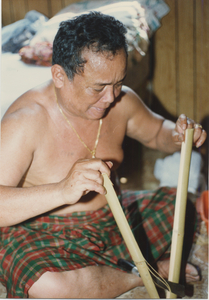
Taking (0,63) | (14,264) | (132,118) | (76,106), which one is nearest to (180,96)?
(132,118)

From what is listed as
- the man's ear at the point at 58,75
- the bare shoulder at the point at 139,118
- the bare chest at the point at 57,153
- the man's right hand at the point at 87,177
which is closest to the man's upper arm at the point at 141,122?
the bare shoulder at the point at 139,118

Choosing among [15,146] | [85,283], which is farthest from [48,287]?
[15,146]

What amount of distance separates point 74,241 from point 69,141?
0.24m

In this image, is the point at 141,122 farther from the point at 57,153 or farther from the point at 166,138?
the point at 57,153

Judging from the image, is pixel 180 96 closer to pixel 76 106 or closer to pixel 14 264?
pixel 76 106

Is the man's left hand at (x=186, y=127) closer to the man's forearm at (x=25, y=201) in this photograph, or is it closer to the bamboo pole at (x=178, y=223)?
the bamboo pole at (x=178, y=223)

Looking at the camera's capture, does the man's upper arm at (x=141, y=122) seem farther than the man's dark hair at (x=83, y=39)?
Yes

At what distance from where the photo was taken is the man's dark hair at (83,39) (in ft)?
2.07

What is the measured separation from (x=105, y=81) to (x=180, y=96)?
0.41 m

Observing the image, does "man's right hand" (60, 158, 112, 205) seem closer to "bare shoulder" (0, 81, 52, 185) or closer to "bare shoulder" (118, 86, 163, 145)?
"bare shoulder" (0, 81, 52, 185)

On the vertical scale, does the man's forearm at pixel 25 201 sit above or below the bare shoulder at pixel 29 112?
below

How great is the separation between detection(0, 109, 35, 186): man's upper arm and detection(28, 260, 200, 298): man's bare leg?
224 mm

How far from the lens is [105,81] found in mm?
654

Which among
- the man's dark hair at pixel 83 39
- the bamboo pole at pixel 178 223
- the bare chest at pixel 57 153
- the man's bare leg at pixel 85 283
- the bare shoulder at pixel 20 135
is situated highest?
the man's dark hair at pixel 83 39
